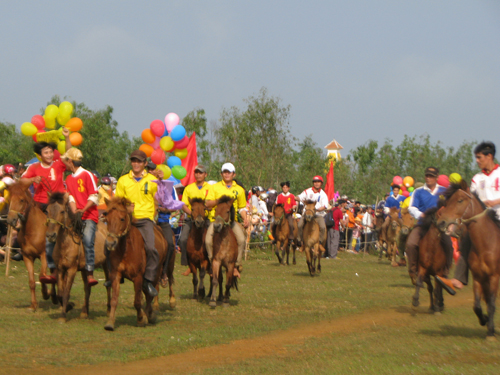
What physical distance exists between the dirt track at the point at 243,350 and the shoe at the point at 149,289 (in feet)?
5.23

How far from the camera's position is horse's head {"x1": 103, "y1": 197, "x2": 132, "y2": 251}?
29.5 feet

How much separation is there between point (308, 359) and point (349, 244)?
25.0 m

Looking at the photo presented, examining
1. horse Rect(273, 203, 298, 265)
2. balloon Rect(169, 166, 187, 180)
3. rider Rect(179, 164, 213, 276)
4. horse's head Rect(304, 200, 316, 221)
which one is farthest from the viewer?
horse Rect(273, 203, 298, 265)

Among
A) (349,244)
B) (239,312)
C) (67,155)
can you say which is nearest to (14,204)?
(67,155)

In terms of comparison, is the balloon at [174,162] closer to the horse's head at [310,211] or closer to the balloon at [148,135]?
the balloon at [148,135]

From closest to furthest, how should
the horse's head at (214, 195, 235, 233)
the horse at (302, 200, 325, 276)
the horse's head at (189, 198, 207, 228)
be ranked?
the horse's head at (214, 195, 235, 233) → the horse's head at (189, 198, 207, 228) → the horse at (302, 200, 325, 276)

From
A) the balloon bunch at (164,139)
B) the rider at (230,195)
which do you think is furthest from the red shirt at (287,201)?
the rider at (230,195)

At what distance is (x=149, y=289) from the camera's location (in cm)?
970

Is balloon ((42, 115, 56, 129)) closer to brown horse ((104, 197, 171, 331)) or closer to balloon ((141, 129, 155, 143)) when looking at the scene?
balloon ((141, 129, 155, 143))

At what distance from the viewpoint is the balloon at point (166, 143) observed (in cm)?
2231

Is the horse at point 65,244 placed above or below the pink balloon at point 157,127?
below

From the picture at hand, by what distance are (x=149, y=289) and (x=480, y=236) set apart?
4.94m

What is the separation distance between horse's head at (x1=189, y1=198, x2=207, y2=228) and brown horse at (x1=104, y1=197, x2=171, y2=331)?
2.35 m

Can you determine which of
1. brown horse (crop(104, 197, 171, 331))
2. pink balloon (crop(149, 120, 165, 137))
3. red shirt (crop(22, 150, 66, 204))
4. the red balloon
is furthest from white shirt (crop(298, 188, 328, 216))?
brown horse (crop(104, 197, 171, 331))
